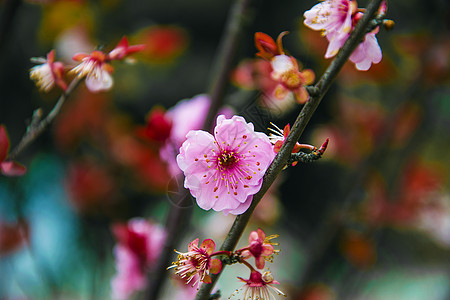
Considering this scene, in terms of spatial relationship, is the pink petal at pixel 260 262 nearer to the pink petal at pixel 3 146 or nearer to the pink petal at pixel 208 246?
the pink petal at pixel 208 246

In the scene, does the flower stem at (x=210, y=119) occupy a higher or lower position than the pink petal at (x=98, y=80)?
lower

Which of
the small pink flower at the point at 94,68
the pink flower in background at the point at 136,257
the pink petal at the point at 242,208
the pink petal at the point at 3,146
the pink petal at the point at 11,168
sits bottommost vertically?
the pink flower in background at the point at 136,257

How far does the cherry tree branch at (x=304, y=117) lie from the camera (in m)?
0.27

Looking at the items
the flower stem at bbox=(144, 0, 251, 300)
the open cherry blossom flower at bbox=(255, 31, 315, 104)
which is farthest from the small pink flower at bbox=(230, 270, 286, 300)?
the flower stem at bbox=(144, 0, 251, 300)

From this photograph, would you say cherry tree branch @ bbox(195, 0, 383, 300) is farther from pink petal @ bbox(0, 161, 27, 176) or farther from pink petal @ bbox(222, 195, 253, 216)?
pink petal @ bbox(0, 161, 27, 176)

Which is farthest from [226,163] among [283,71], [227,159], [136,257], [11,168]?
[136,257]

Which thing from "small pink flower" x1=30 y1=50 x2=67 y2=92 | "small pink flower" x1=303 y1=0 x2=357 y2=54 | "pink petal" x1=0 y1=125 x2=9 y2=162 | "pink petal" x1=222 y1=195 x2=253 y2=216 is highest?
"small pink flower" x1=303 y1=0 x2=357 y2=54

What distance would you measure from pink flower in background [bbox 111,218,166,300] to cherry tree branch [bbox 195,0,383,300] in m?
0.30

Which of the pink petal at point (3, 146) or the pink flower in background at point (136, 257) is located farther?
the pink flower in background at point (136, 257)

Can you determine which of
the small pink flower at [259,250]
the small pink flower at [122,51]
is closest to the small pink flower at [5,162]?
the small pink flower at [122,51]

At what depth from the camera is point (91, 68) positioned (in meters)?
0.35

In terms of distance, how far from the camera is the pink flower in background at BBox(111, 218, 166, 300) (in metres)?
0.56

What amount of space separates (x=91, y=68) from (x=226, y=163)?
0.50 ft

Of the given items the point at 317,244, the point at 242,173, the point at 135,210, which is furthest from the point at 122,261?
the point at 135,210
